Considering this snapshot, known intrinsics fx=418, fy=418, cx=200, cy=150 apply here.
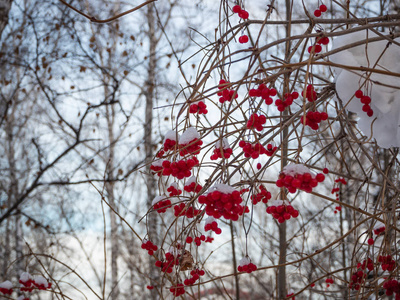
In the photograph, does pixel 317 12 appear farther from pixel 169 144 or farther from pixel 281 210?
pixel 281 210

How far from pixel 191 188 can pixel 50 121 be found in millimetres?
6644

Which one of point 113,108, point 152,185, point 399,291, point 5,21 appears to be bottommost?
point 399,291

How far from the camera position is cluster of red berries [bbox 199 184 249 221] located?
1.16 m

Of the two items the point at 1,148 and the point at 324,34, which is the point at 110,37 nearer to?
the point at 1,148

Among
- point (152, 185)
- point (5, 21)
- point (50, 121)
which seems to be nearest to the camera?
point (5, 21)

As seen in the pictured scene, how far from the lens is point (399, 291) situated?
4.72 ft

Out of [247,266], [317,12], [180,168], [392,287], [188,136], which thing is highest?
[317,12]

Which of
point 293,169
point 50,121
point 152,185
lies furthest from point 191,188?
point 50,121

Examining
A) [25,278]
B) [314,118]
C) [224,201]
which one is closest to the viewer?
[224,201]

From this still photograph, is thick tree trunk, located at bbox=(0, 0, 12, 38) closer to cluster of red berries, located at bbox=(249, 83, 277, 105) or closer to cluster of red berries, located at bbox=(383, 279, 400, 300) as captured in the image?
cluster of red berries, located at bbox=(249, 83, 277, 105)

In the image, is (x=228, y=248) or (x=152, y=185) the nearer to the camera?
(x=152, y=185)

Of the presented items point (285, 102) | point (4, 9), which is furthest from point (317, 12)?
point (4, 9)

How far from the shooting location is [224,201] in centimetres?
116

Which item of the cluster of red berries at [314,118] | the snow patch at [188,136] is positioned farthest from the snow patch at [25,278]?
the cluster of red berries at [314,118]
